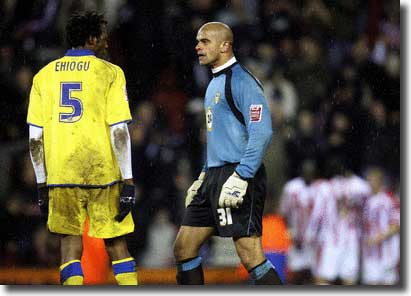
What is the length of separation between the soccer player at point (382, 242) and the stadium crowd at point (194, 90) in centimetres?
6

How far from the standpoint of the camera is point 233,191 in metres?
5.71

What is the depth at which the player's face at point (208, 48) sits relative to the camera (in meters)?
6.06

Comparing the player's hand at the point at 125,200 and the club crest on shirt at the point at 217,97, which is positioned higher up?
the club crest on shirt at the point at 217,97

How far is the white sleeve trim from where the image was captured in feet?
20.2

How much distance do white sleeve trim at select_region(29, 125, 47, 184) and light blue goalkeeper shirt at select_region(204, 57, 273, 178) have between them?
1056 mm

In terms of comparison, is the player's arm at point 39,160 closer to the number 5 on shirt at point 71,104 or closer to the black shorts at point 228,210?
the number 5 on shirt at point 71,104

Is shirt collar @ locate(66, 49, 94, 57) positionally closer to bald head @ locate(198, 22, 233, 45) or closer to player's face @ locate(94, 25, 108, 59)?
player's face @ locate(94, 25, 108, 59)

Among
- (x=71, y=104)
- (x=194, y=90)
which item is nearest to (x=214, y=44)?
(x=194, y=90)

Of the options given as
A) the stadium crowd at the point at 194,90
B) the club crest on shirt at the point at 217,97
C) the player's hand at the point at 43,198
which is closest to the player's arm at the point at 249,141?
the club crest on shirt at the point at 217,97

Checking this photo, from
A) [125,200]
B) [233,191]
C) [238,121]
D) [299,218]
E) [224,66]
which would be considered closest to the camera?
[233,191]

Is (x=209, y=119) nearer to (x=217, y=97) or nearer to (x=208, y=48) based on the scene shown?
(x=217, y=97)

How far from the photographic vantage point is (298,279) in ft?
20.5

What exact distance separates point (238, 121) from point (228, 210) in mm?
534

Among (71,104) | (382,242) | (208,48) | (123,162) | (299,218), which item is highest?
(208,48)
